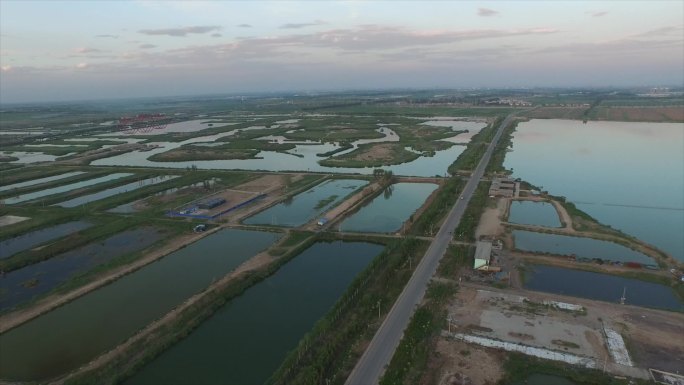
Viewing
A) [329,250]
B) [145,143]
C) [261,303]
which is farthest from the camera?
[145,143]

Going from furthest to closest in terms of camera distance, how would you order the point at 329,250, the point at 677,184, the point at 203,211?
the point at 677,184
the point at 203,211
the point at 329,250

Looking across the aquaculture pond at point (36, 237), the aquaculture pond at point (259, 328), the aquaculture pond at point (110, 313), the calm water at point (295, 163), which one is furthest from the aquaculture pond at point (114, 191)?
the aquaculture pond at point (259, 328)

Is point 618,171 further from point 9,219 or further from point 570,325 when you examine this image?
point 9,219

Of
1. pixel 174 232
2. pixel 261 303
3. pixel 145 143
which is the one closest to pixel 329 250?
pixel 261 303

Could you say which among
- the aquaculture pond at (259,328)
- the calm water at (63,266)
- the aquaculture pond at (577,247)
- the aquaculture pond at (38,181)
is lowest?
the aquaculture pond at (259,328)

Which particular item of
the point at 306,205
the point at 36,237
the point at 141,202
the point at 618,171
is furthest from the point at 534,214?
the point at 36,237

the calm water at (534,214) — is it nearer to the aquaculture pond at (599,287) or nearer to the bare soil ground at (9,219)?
the aquaculture pond at (599,287)

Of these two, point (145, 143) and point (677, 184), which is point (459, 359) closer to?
point (677, 184)
